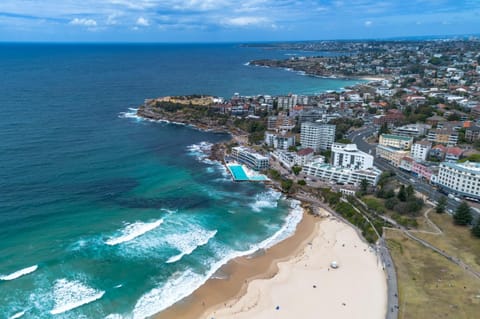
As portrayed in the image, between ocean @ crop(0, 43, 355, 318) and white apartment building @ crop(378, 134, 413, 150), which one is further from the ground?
white apartment building @ crop(378, 134, 413, 150)

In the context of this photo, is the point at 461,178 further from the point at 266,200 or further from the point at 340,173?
the point at 266,200

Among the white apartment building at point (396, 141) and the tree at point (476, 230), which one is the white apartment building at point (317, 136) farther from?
the tree at point (476, 230)

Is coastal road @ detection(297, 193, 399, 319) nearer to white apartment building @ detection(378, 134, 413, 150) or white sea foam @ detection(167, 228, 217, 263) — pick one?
white sea foam @ detection(167, 228, 217, 263)

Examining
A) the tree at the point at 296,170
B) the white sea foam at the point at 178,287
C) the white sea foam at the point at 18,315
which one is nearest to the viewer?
the white sea foam at the point at 18,315

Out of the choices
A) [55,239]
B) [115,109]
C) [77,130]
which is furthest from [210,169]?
[115,109]

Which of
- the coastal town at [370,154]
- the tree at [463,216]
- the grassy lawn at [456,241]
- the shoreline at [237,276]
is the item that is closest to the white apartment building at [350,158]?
the coastal town at [370,154]

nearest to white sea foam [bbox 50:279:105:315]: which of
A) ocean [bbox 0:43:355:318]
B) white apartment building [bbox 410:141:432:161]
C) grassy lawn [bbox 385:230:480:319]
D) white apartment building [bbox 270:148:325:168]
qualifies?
ocean [bbox 0:43:355:318]

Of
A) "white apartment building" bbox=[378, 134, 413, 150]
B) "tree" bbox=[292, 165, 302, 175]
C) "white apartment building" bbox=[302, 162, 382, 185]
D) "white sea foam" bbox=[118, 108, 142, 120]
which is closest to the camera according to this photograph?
"white apartment building" bbox=[302, 162, 382, 185]
